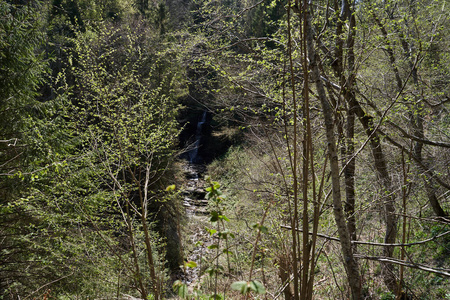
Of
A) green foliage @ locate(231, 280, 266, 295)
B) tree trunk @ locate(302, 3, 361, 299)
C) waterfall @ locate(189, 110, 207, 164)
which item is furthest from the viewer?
waterfall @ locate(189, 110, 207, 164)

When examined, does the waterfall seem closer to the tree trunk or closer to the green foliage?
the tree trunk

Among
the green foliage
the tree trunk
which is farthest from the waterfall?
the green foliage

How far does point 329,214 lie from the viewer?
11.5 ft

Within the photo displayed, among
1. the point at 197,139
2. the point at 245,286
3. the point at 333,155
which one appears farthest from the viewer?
the point at 197,139

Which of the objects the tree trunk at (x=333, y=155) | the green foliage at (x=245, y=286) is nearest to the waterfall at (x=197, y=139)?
the tree trunk at (x=333, y=155)

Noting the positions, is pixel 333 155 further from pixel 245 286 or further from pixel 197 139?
pixel 197 139

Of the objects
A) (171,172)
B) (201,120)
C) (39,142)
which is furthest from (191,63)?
(201,120)

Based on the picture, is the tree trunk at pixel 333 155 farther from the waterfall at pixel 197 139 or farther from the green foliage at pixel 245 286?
the waterfall at pixel 197 139

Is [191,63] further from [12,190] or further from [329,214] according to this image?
[12,190]

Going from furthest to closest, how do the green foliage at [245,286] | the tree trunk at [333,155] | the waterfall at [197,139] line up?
the waterfall at [197,139], the tree trunk at [333,155], the green foliage at [245,286]

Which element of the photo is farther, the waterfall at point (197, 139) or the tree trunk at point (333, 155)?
the waterfall at point (197, 139)

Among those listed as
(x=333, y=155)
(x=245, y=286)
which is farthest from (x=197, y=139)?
(x=245, y=286)

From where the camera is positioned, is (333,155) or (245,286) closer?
(245,286)

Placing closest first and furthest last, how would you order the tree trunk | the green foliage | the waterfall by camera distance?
the green foliage < the tree trunk < the waterfall
